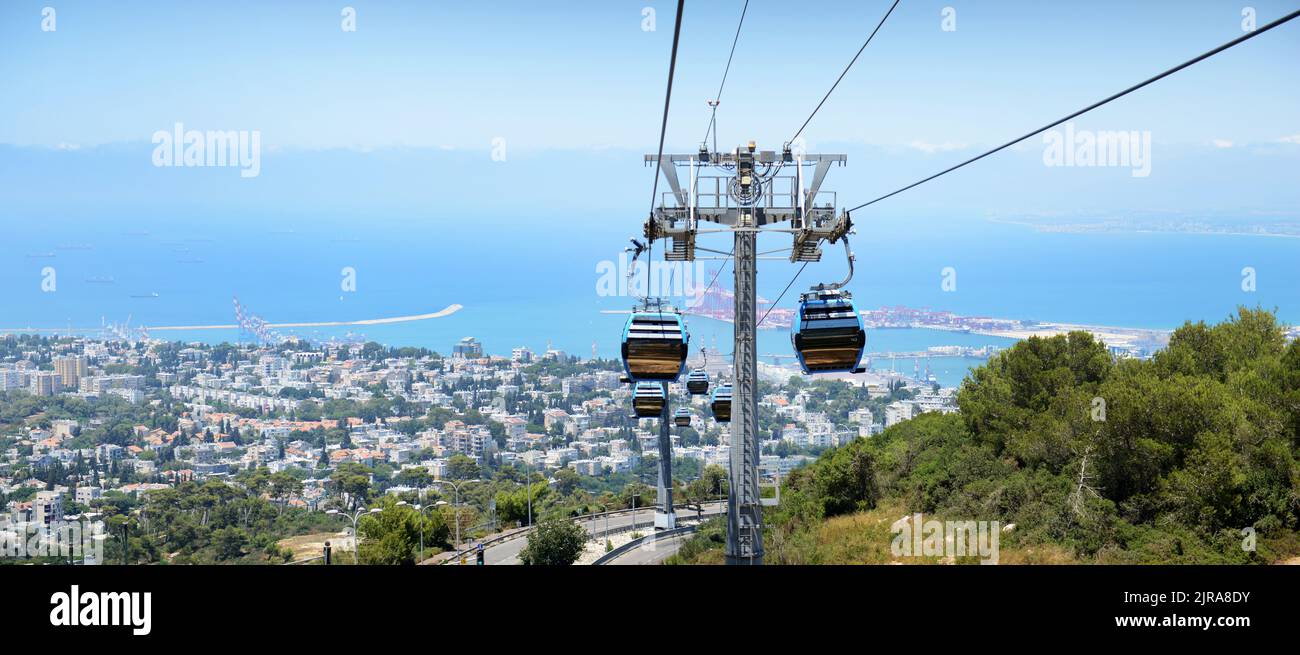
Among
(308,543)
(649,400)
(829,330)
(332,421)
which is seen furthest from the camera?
(332,421)

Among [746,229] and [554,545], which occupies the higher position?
[746,229]

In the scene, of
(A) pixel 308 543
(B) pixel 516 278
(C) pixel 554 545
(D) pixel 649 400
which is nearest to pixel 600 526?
(C) pixel 554 545

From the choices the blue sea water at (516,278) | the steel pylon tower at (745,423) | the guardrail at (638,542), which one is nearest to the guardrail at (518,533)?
the guardrail at (638,542)

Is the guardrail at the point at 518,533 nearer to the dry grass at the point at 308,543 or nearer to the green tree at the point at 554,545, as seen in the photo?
the green tree at the point at 554,545

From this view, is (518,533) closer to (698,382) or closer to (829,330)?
(698,382)

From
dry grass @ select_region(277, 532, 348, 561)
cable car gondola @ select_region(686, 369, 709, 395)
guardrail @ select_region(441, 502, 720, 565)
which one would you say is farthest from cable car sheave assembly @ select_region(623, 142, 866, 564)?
dry grass @ select_region(277, 532, 348, 561)
